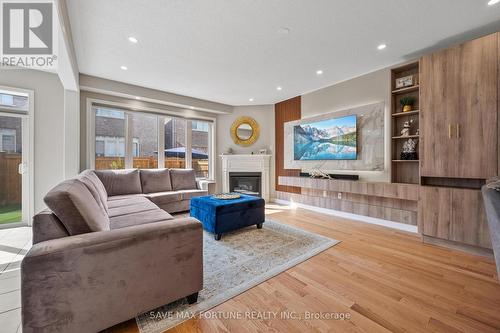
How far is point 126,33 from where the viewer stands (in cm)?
245

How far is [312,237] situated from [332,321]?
151 cm

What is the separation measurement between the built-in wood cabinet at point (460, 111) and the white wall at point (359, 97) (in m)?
0.61

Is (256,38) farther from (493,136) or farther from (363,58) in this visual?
(493,136)

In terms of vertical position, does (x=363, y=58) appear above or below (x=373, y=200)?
above

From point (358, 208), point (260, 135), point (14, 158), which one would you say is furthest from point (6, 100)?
point (358, 208)

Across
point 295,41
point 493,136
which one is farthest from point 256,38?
point 493,136

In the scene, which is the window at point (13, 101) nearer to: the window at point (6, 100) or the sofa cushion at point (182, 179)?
the window at point (6, 100)

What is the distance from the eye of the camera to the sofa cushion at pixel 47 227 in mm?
1210

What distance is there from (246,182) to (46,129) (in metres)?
4.06

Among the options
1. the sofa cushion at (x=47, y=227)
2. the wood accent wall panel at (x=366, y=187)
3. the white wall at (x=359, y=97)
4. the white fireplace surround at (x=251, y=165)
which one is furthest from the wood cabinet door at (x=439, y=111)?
the sofa cushion at (x=47, y=227)

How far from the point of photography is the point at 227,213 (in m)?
2.86

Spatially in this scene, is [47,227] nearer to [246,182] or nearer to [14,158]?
[14,158]

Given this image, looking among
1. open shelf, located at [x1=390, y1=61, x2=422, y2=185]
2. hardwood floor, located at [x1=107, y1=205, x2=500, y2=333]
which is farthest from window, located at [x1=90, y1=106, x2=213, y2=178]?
open shelf, located at [x1=390, y1=61, x2=422, y2=185]

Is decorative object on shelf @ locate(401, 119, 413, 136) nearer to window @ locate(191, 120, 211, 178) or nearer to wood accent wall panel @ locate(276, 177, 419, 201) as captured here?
wood accent wall panel @ locate(276, 177, 419, 201)
